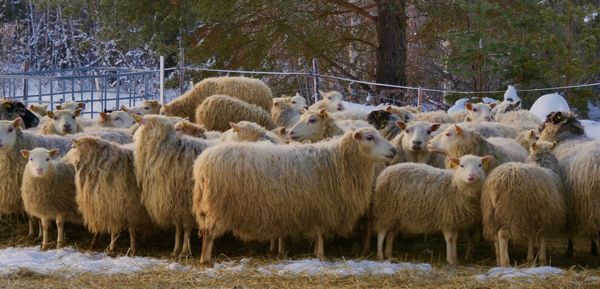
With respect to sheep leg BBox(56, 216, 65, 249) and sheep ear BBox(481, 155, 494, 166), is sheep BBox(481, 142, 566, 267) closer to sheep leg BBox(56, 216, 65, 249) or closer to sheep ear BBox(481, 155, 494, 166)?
sheep ear BBox(481, 155, 494, 166)

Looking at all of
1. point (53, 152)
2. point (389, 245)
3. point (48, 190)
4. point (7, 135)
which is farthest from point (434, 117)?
point (7, 135)

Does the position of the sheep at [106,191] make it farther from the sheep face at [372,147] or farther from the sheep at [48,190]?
the sheep face at [372,147]

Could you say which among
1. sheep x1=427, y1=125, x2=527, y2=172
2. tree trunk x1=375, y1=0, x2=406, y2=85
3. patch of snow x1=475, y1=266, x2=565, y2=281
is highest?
tree trunk x1=375, y1=0, x2=406, y2=85

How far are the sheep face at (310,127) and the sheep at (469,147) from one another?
1328mm

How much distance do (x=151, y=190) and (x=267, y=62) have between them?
42.6 ft

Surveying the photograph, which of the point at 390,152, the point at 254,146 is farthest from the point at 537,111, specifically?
the point at 254,146

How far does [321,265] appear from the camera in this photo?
850cm

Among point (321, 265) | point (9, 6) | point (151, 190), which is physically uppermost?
point (9, 6)

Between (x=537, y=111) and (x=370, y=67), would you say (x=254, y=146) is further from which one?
(x=370, y=67)

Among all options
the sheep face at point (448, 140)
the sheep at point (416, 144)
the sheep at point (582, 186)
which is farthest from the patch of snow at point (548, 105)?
the sheep at point (582, 186)

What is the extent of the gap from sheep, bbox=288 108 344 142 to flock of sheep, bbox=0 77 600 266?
0.09 m

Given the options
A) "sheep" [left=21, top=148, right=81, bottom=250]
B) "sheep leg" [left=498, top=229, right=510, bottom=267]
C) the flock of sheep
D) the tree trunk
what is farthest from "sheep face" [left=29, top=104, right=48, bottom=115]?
"sheep leg" [left=498, top=229, right=510, bottom=267]

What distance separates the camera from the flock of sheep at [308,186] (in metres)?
8.77

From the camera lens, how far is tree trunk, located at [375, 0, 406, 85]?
824 inches
